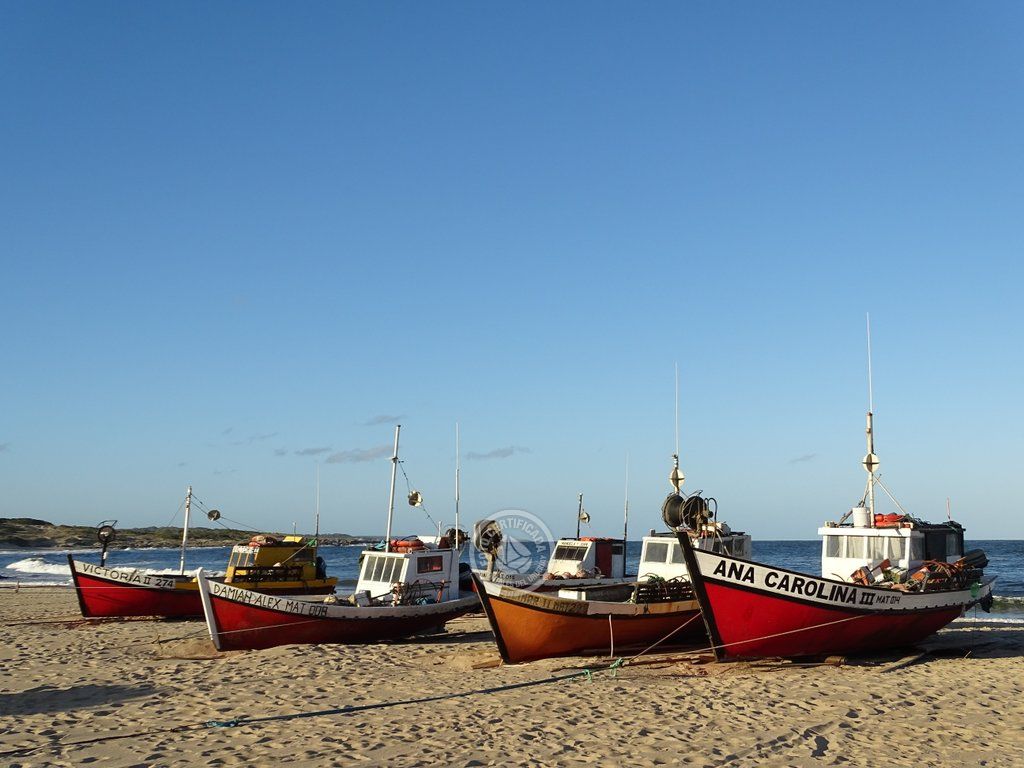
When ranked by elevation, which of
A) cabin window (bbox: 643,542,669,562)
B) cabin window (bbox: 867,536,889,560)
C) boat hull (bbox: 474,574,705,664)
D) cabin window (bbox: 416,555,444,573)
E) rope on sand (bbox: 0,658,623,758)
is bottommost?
rope on sand (bbox: 0,658,623,758)

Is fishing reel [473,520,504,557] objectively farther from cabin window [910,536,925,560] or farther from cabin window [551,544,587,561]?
cabin window [910,536,925,560]

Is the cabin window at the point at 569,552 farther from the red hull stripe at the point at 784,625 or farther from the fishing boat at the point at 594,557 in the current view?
the red hull stripe at the point at 784,625

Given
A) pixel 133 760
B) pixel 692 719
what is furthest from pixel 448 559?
pixel 133 760

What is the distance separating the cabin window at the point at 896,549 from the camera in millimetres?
20844

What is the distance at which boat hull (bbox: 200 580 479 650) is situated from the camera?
20.1 m

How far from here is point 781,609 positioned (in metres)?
16.7

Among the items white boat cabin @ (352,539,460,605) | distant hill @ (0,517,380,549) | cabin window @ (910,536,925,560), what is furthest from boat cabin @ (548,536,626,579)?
distant hill @ (0,517,380,549)

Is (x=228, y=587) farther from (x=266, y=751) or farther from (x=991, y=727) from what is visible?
(x=991, y=727)

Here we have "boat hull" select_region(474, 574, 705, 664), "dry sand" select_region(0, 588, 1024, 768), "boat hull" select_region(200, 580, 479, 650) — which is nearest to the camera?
"dry sand" select_region(0, 588, 1024, 768)

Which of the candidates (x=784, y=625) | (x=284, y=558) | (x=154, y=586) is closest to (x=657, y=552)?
(x=784, y=625)

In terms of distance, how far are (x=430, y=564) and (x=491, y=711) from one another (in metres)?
10.3

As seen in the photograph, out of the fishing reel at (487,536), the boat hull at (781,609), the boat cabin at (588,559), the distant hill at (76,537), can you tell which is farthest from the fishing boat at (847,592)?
the distant hill at (76,537)

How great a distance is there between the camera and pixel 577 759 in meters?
10.7

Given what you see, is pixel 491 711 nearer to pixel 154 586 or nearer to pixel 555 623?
pixel 555 623
